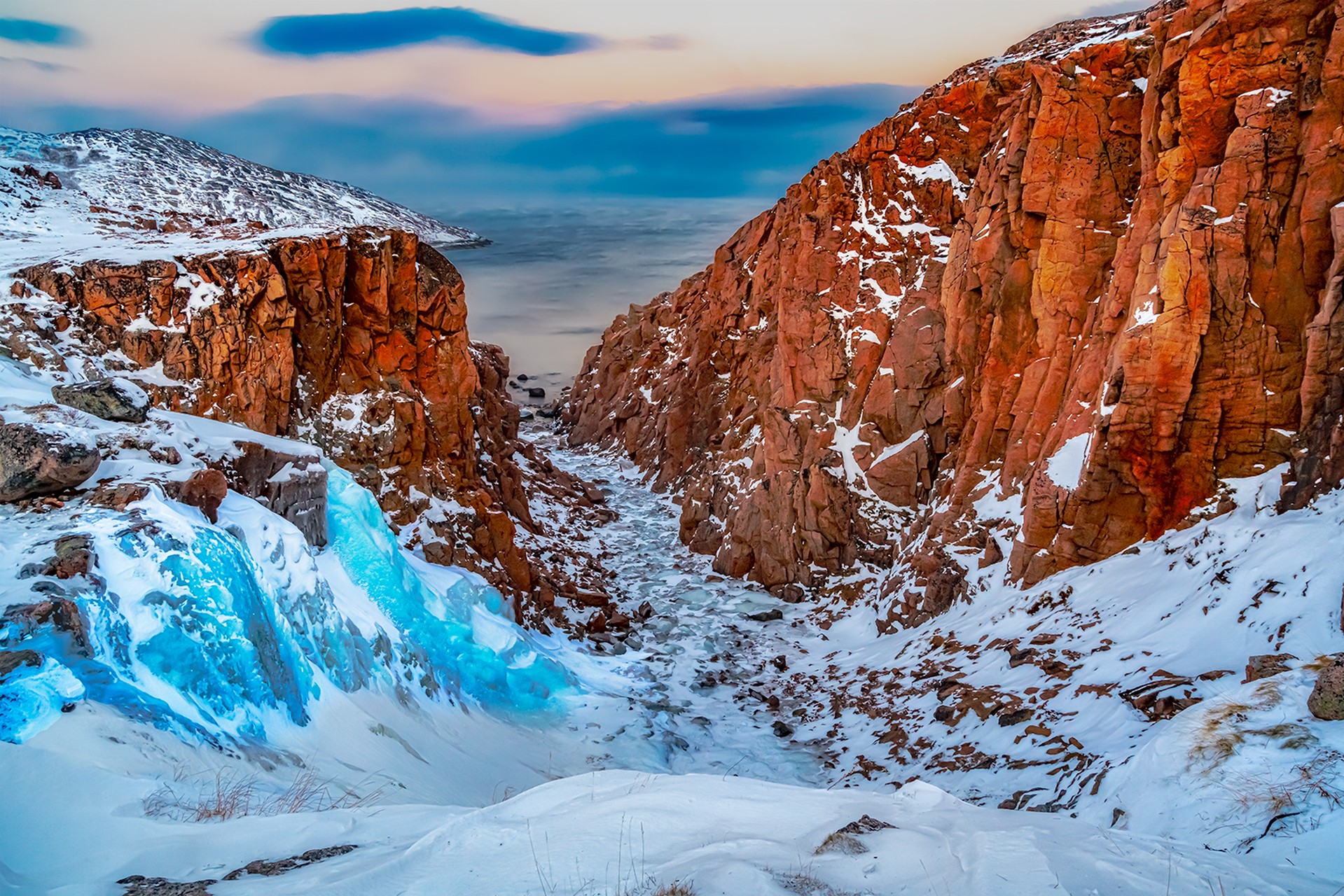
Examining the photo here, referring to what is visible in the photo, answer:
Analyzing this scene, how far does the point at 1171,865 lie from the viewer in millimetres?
5078

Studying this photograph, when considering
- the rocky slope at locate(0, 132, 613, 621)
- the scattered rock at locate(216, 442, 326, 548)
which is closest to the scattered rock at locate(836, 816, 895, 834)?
the scattered rock at locate(216, 442, 326, 548)

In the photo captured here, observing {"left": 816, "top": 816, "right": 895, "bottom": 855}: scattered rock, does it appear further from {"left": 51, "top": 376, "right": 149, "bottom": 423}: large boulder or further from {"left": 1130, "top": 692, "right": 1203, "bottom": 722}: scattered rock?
{"left": 51, "top": 376, "right": 149, "bottom": 423}: large boulder

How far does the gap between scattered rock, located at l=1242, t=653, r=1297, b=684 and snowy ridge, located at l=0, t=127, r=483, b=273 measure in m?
23.4

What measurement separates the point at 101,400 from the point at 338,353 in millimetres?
10517

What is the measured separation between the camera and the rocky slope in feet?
62.7

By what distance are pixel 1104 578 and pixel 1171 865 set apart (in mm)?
13639

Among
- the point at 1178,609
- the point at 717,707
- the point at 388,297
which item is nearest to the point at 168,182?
the point at 388,297

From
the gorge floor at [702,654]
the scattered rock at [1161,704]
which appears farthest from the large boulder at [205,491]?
the scattered rock at [1161,704]

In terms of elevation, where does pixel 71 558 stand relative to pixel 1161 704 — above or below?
above

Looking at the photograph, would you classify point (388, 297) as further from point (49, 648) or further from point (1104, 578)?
point (1104, 578)

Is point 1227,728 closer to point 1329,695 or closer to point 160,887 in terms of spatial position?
point 1329,695

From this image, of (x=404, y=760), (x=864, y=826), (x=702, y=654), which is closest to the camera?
(x=864, y=826)

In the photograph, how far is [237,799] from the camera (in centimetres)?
718

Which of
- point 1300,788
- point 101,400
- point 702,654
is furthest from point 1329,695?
point 702,654
